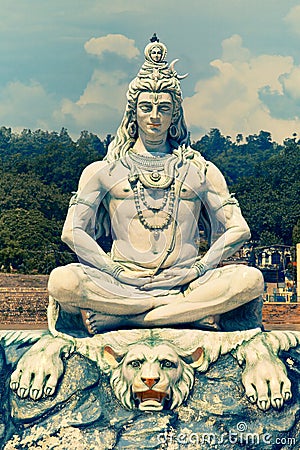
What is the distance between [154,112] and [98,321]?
1978 millimetres

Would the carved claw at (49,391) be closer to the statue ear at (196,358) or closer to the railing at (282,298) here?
the statue ear at (196,358)

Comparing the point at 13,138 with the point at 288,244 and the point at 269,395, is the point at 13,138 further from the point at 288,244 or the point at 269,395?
the point at 269,395

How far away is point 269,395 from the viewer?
438 inches

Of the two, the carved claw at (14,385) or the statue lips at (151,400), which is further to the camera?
the carved claw at (14,385)

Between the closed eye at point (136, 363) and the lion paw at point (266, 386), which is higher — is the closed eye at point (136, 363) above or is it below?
above

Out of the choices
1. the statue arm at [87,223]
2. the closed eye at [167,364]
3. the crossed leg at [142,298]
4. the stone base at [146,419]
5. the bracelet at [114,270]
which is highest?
the statue arm at [87,223]

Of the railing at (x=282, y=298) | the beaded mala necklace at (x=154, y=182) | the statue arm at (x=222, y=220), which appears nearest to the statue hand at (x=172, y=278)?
the statue arm at (x=222, y=220)

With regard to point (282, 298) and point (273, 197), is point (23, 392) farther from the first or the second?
point (273, 197)

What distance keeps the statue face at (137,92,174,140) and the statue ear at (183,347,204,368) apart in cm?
208

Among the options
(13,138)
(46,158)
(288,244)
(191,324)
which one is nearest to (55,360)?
(191,324)

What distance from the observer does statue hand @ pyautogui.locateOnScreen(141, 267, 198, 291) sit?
11.7 m

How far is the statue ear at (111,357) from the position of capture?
445 inches

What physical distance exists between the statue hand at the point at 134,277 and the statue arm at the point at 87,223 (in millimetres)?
71

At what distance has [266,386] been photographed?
11148 mm
